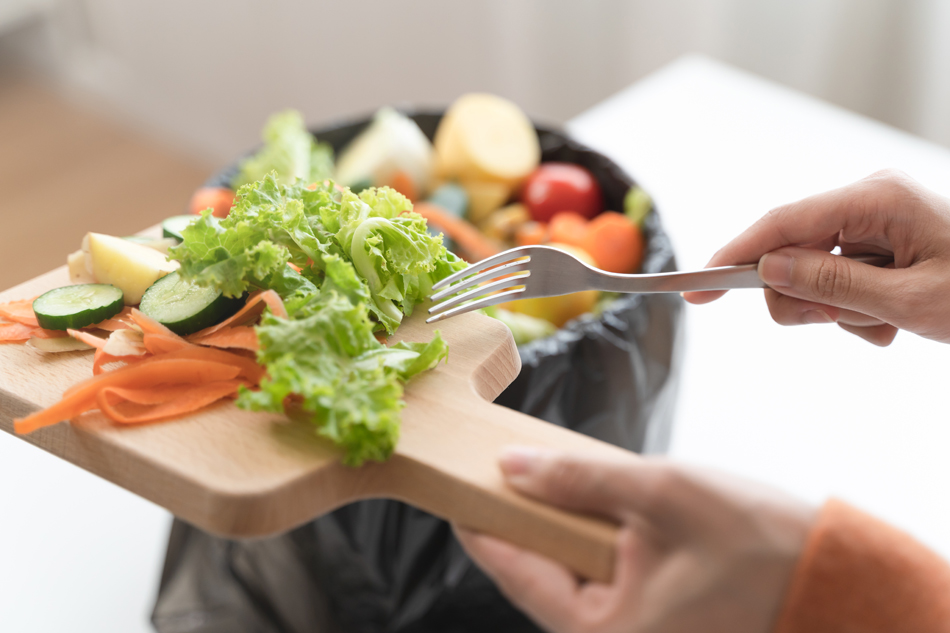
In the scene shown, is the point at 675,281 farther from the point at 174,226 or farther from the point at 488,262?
the point at 174,226

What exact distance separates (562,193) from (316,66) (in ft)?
8.17

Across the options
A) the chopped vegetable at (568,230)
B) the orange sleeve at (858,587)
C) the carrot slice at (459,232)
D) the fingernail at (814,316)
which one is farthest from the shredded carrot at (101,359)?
the chopped vegetable at (568,230)

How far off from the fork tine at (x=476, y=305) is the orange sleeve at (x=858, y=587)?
417 millimetres

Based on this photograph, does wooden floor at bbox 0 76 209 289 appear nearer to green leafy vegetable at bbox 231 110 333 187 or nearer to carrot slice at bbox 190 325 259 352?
green leafy vegetable at bbox 231 110 333 187

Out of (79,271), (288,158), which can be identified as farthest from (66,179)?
(79,271)

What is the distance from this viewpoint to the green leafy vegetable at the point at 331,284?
77cm

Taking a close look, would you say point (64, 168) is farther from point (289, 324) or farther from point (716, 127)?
point (289, 324)

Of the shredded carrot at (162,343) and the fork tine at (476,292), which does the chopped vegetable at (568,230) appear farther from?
the shredded carrot at (162,343)

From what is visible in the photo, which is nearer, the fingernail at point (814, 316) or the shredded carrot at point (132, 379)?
the shredded carrot at point (132, 379)

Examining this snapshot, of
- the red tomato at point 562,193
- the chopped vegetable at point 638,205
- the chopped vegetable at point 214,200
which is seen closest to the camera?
the chopped vegetable at point 214,200

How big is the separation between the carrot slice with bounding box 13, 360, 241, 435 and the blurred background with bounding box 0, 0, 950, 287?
98.7 inches

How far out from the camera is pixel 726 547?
65cm

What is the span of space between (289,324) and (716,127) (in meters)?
1.75

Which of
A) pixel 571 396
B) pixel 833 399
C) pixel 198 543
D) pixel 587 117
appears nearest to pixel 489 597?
pixel 571 396
